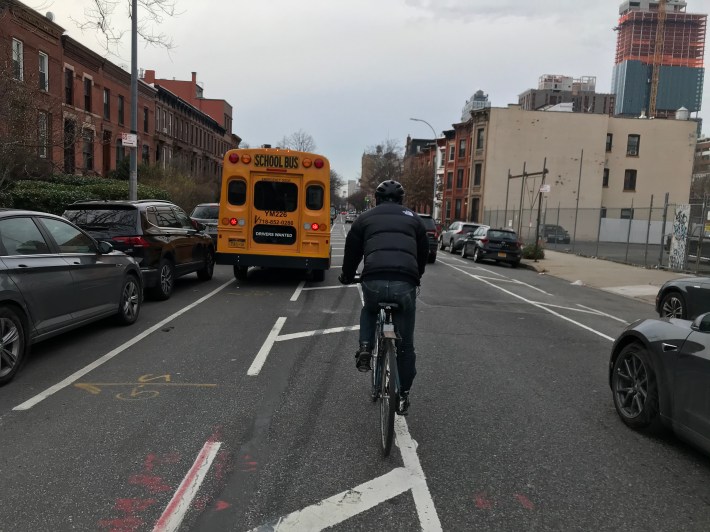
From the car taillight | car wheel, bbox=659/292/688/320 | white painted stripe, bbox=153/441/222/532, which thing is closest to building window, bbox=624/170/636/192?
car wheel, bbox=659/292/688/320

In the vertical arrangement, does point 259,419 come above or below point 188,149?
below

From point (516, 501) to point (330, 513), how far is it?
1.14m

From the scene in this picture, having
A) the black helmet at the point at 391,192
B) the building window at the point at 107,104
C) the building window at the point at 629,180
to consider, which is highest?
the building window at the point at 107,104

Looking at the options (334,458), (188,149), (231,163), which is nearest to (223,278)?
(231,163)

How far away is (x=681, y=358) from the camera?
159 inches

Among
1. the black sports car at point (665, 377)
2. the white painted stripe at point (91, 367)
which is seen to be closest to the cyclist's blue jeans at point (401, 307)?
the black sports car at point (665, 377)

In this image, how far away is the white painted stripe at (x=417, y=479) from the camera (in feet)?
10.4

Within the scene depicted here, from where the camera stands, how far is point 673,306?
914 centimetres

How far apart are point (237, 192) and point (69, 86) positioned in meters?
21.5

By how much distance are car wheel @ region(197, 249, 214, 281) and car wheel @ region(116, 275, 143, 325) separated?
14.7 ft

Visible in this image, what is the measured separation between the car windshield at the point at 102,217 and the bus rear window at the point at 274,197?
3222mm

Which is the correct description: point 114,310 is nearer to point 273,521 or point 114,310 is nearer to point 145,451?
point 145,451

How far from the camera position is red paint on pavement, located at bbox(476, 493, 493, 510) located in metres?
3.35

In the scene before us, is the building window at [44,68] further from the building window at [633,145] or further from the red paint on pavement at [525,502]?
the building window at [633,145]
